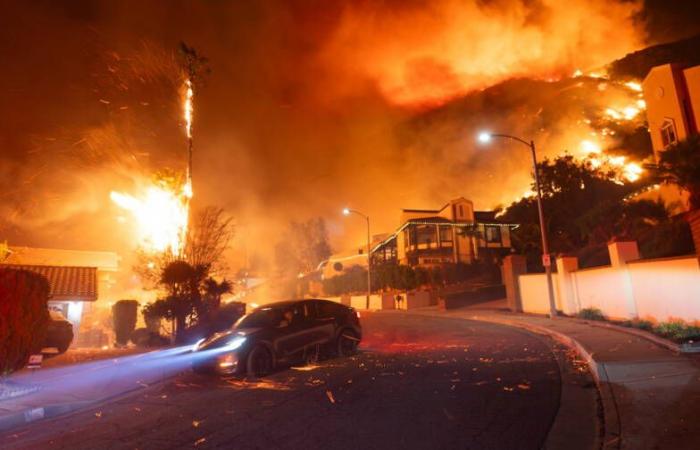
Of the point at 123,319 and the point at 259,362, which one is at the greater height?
the point at 123,319

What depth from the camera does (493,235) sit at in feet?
170

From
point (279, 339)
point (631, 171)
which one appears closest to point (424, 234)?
point (631, 171)

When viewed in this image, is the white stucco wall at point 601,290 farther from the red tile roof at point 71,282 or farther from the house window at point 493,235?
the house window at point 493,235

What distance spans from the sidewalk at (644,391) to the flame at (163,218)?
1452 cm

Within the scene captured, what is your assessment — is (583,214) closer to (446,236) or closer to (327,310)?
(446,236)

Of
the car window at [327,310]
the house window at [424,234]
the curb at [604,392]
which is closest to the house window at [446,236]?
the house window at [424,234]

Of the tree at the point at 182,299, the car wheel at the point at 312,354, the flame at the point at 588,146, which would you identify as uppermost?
the flame at the point at 588,146

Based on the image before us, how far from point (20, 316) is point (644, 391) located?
10.4 metres

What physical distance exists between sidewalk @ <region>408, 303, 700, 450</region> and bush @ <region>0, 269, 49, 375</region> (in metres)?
9.28

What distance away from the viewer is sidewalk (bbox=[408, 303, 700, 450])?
14.9 feet

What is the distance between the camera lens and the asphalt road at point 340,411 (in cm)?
500

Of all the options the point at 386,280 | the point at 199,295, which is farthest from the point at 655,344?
the point at 386,280

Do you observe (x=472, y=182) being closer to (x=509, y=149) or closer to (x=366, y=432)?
(x=509, y=149)

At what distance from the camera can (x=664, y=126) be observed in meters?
27.0
